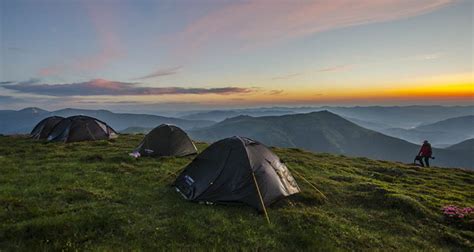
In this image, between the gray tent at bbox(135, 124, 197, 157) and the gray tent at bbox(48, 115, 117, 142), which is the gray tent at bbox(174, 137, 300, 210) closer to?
the gray tent at bbox(135, 124, 197, 157)

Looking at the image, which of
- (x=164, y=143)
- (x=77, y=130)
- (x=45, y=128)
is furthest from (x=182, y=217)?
(x=45, y=128)

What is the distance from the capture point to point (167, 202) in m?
13.3

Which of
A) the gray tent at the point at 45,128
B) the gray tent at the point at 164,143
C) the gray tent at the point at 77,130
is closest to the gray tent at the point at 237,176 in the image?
the gray tent at the point at 164,143

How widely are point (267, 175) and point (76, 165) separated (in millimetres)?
14918

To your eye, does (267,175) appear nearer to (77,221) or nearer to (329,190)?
(329,190)

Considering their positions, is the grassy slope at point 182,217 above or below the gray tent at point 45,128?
below

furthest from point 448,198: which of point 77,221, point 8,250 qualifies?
point 8,250

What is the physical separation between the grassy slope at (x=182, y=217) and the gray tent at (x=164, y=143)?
5210 millimetres

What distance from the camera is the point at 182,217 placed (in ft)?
37.5

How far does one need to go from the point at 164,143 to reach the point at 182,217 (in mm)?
13990

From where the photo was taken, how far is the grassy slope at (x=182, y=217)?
9.62m

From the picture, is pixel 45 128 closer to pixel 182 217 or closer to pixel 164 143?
pixel 164 143

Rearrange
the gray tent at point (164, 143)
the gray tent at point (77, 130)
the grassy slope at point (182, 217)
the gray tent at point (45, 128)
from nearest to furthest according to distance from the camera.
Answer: the grassy slope at point (182, 217)
the gray tent at point (164, 143)
the gray tent at point (77, 130)
the gray tent at point (45, 128)

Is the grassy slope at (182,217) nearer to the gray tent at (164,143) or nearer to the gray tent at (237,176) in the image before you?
the gray tent at (237,176)
